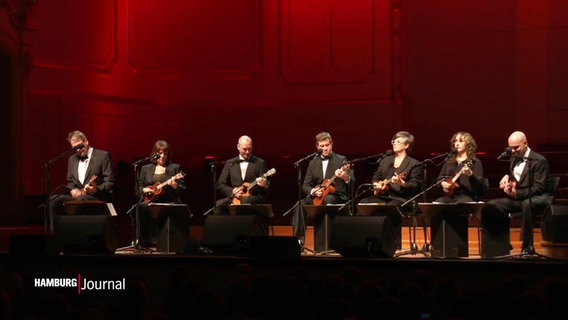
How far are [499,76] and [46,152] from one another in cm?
597

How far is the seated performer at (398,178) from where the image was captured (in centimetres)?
851

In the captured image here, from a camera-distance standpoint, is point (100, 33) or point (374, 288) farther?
point (100, 33)

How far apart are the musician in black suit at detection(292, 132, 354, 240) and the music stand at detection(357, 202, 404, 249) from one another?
0.51 metres

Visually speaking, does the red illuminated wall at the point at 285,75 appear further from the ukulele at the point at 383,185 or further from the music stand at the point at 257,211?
the ukulele at the point at 383,185

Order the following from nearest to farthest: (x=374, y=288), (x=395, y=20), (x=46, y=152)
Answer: (x=374, y=288) < (x=46, y=152) < (x=395, y=20)

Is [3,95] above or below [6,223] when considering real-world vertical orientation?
above

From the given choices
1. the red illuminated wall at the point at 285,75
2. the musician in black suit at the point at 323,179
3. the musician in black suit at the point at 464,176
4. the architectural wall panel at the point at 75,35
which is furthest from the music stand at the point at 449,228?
the architectural wall panel at the point at 75,35

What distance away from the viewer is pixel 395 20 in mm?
12875

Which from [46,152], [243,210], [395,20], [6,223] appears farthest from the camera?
[395,20]

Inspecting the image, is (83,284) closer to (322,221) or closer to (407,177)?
(322,221)

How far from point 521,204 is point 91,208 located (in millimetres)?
3824

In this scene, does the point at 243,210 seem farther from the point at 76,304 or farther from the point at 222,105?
the point at 222,105

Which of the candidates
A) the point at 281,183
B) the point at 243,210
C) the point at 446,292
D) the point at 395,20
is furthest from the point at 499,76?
the point at 446,292

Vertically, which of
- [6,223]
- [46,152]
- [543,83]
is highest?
[543,83]
